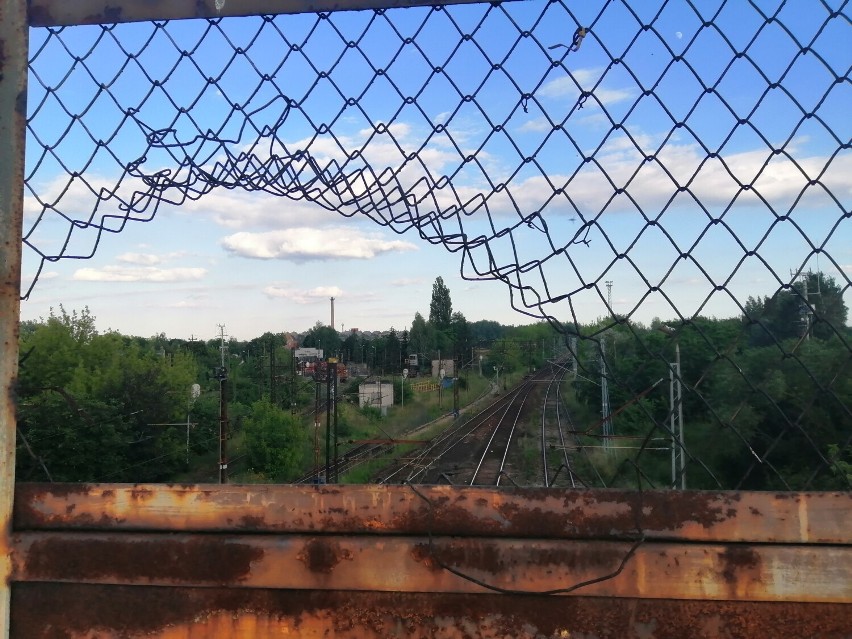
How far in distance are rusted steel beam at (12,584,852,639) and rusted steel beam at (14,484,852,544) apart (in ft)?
0.48

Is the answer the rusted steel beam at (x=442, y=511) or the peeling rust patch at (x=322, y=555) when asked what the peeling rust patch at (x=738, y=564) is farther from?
the peeling rust patch at (x=322, y=555)

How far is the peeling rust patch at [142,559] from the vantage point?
1.48 meters

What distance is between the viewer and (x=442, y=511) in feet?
4.82

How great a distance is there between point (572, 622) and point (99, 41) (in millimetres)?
1953

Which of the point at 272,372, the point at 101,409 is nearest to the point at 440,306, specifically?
the point at 272,372

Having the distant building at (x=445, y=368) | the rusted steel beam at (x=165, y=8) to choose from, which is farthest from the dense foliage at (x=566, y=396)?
the rusted steel beam at (x=165, y=8)

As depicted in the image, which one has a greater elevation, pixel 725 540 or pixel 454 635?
pixel 725 540

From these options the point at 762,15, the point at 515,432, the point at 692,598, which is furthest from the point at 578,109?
the point at 515,432

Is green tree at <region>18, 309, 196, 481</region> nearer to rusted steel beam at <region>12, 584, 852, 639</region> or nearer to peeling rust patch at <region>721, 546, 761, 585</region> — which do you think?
rusted steel beam at <region>12, 584, 852, 639</region>

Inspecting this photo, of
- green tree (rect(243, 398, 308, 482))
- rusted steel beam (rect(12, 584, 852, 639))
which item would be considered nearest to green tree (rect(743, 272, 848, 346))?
rusted steel beam (rect(12, 584, 852, 639))

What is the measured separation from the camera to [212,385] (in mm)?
35500

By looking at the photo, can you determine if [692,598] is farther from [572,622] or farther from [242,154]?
[242,154]

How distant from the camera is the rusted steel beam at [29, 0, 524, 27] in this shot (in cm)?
164

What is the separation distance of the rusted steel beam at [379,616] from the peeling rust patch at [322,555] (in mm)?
64
